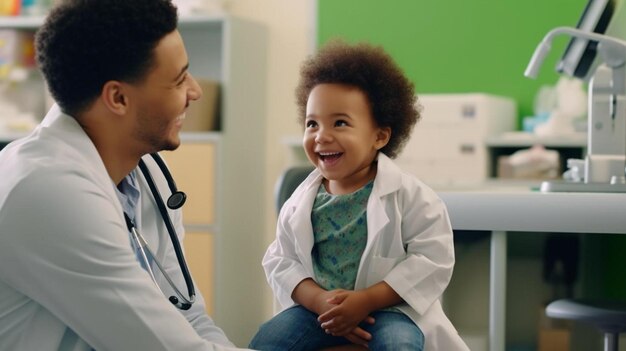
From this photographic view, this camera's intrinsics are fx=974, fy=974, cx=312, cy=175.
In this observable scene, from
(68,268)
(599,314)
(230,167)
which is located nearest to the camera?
(68,268)

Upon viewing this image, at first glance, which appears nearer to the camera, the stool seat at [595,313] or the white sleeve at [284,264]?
the white sleeve at [284,264]

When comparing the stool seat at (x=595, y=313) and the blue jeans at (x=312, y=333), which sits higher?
the blue jeans at (x=312, y=333)

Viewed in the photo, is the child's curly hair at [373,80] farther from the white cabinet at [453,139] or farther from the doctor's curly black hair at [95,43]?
the white cabinet at [453,139]

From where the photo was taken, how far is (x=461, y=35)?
4.18 m

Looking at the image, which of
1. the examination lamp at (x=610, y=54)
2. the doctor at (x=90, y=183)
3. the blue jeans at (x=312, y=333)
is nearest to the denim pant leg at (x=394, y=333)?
the blue jeans at (x=312, y=333)

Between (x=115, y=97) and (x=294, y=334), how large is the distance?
1.55 feet

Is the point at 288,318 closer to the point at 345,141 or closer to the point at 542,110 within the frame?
the point at 345,141

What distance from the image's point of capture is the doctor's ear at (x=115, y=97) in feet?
4.48

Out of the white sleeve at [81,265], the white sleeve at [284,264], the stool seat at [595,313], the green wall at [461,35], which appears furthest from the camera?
the green wall at [461,35]

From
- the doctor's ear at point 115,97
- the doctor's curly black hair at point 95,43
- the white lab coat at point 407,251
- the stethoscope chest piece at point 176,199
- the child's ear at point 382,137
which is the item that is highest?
the doctor's curly black hair at point 95,43

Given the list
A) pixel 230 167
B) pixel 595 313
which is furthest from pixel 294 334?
pixel 230 167

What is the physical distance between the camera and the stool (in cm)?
195

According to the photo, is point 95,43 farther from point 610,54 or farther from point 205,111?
point 205,111

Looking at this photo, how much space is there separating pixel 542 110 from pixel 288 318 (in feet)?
8.55
